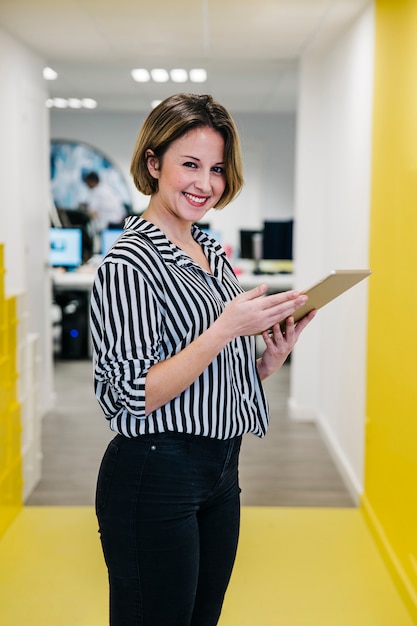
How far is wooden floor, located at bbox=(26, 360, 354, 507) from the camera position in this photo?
12.4 feet

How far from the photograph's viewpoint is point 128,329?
132 cm

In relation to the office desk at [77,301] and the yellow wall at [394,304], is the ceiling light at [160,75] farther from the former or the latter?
the yellow wall at [394,304]

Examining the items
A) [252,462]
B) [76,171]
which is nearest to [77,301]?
[76,171]

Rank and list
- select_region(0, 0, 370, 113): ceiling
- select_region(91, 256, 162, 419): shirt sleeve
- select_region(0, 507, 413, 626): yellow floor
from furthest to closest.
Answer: select_region(0, 0, 370, 113): ceiling, select_region(0, 507, 413, 626): yellow floor, select_region(91, 256, 162, 419): shirt sleeve

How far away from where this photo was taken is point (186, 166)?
1469 mm

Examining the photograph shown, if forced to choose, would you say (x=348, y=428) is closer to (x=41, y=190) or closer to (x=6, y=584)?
(x=6, y=584)

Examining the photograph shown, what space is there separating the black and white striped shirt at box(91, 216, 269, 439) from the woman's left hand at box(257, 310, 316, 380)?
69mm

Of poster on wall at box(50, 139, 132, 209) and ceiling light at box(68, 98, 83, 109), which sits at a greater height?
ceiling light at box(68, 98, 83, 109)

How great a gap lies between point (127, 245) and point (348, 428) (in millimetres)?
2896

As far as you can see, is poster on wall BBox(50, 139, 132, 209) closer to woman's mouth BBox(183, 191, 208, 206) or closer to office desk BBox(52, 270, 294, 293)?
office desk BBox(52, 270, 294, 293)

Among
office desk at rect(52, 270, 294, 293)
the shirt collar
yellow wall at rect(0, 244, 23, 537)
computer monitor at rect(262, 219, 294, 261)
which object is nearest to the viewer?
the shirt collar

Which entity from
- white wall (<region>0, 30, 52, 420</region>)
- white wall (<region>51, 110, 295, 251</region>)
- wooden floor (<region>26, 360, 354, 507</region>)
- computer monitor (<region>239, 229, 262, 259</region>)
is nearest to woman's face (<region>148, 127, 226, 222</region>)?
wooden floor (<region>26, 360, 354, 507</region>)

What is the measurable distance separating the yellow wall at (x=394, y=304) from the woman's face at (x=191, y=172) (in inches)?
54.3

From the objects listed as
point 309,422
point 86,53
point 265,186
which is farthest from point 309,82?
point 265,186
